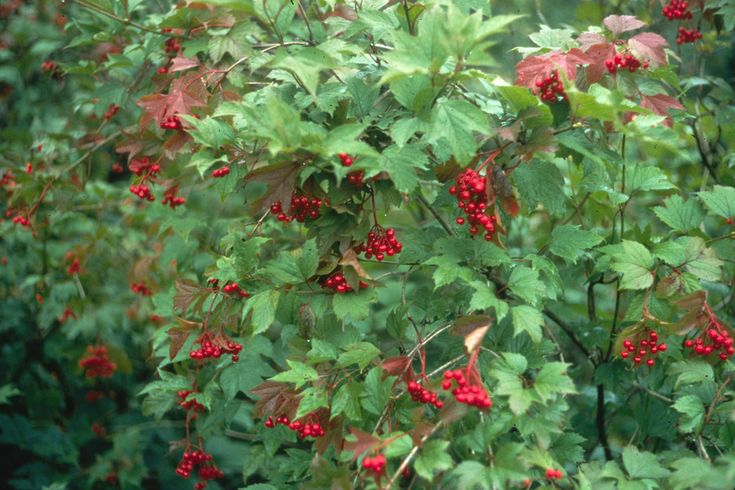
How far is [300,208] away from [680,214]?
1.28 meters

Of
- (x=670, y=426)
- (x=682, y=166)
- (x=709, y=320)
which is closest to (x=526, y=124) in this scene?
(x=709, y=320)

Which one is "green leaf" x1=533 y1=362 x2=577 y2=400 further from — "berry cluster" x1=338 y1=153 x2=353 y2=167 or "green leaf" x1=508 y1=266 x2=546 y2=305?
"berry cluster" x1=338 y1=153 x2=353 y2=167

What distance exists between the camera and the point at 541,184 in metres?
2.21

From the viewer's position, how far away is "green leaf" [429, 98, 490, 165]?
6.16 feet

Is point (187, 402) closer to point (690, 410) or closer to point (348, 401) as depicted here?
point (348, 401)

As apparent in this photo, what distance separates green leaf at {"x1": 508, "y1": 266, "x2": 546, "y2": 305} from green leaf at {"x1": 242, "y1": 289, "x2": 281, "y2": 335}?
0.69 m

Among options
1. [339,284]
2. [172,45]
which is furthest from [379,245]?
[172,45]

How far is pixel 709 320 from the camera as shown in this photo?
7.13 feet

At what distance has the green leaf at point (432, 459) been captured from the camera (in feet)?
5.95

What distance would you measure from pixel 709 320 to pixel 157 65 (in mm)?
2429

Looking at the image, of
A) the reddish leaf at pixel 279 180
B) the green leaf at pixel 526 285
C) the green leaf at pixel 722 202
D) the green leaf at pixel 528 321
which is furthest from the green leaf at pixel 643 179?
the reddish leaf at pixel 279 180

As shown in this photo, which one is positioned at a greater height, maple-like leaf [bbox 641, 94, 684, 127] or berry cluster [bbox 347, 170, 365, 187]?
berry cluster [bbox 347, 170, 365, 187]

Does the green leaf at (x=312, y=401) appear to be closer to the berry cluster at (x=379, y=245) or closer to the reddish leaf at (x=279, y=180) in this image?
the berry cluster at (x=379, y=245)

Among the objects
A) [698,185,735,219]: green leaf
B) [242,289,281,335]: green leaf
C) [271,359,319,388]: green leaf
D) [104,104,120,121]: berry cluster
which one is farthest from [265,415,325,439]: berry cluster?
[104,104,120,121]: berry cluster
